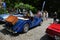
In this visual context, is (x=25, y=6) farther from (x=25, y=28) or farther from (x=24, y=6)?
(x=25, y=28)

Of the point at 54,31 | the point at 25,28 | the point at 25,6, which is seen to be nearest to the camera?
the point at 54,31

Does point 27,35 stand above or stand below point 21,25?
below

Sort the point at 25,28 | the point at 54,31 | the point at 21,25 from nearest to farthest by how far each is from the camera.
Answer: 1. the point at 54,31
2. the point at 21,25
3. the point at 25,28

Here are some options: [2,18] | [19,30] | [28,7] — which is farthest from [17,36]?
[28,7]

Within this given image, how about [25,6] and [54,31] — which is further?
[25,6]

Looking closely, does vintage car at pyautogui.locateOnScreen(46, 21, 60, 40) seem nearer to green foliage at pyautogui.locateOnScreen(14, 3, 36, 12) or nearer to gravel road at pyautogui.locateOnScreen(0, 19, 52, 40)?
gravel road at pyautogui.locateOnScreen(0, 19, 52, 40)

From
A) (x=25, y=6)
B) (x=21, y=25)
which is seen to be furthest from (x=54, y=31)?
(x=25, y=6)

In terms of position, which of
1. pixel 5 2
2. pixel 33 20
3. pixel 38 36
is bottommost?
pixel 38 36

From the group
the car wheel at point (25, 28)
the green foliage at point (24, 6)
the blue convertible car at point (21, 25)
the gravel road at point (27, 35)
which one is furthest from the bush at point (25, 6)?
the car wheel at point (25, 28)

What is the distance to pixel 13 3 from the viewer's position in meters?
20.5

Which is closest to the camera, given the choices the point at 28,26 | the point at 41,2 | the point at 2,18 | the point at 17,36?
the point at 17,36

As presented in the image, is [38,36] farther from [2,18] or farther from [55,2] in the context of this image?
[55,2]

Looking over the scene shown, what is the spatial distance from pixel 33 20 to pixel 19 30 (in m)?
1.86

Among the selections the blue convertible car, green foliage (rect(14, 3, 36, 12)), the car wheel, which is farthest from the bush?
the car wheel
